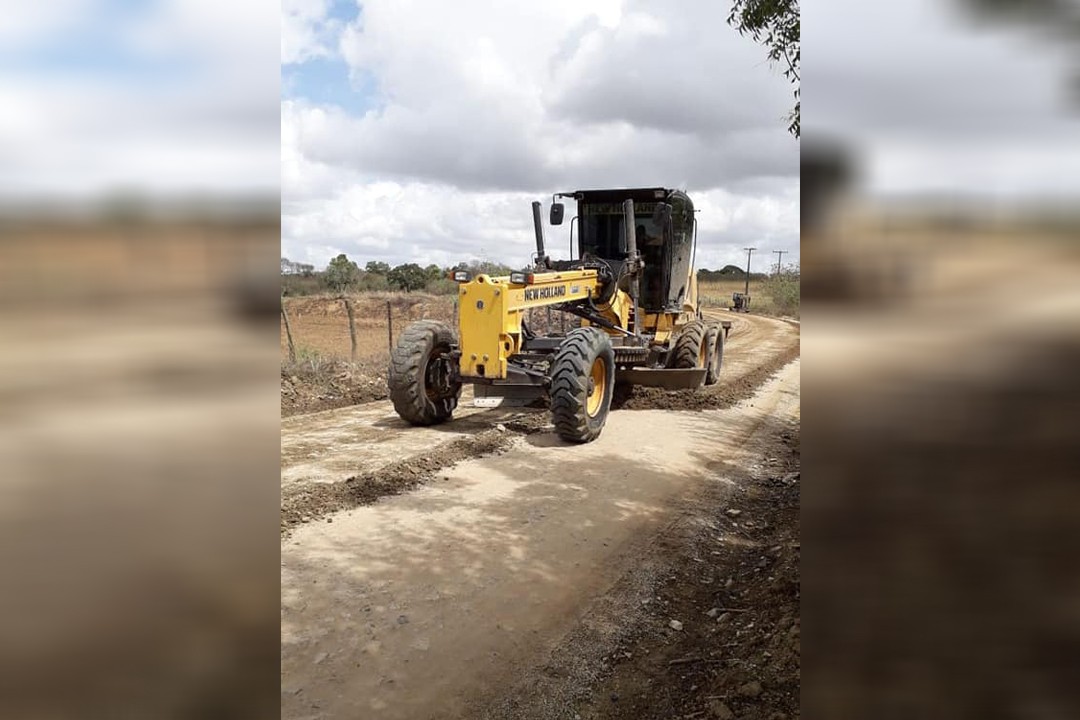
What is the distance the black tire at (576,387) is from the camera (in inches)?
322

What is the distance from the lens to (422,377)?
915 centimetres

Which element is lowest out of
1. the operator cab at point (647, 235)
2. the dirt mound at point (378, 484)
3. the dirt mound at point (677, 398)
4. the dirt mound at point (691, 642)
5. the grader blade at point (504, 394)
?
the dirt mound at point (691, 642)

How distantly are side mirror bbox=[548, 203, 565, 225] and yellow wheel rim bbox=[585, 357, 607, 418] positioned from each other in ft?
8.95

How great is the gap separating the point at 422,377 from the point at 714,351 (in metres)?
6.21

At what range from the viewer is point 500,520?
595 cm

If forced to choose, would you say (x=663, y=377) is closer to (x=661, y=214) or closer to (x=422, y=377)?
(x=661, y=214)

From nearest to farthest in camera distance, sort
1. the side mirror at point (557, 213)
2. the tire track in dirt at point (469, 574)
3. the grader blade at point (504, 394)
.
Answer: the tire track in dirt at point (469, 574) → the grader blade at point (504, 394) → the side mirror at point (557, 213)

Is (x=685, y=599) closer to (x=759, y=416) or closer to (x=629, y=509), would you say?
(x=629, y=509)

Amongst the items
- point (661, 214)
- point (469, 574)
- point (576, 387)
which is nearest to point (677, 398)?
point (661, 214)

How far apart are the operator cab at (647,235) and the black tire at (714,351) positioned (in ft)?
3.13

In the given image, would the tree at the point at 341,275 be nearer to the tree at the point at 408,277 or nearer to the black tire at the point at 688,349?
the tree at the point at 408,277
